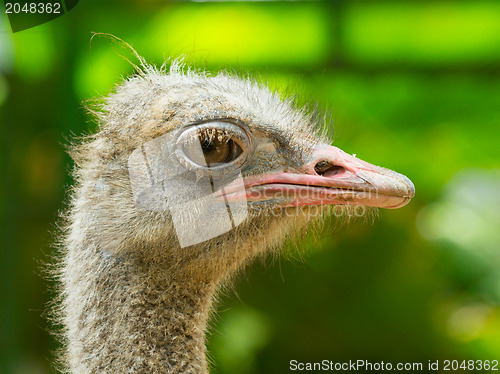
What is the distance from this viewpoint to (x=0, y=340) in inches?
122

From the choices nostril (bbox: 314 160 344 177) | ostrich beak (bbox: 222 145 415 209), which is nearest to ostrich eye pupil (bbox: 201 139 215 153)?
ostrich beak (bbox: 222 145 415 209)

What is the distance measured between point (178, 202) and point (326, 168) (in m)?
0.38

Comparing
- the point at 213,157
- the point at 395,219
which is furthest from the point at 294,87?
the point at 395,219

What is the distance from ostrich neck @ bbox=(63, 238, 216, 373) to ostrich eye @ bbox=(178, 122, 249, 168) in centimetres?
31

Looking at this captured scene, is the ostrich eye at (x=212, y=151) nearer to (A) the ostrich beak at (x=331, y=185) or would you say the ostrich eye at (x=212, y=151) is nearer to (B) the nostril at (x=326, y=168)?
(A) the ostrich beak at (x=331, y=185)

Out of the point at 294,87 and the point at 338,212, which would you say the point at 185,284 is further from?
the point at 294,87

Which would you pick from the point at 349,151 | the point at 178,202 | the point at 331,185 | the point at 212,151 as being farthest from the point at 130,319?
the point at 349,151

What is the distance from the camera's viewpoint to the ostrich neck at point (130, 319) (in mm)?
1380

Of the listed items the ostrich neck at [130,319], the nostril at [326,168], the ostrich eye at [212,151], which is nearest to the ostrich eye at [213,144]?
the ostrich eye at [212,151]

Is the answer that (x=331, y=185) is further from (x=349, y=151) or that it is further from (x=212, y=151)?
(x=349, y=151)

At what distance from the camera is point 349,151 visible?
3.49m


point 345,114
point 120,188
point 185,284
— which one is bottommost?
point 345,114

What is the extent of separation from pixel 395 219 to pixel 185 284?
2.29 m

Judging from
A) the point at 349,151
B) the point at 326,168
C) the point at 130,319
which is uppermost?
the point at 326,168
